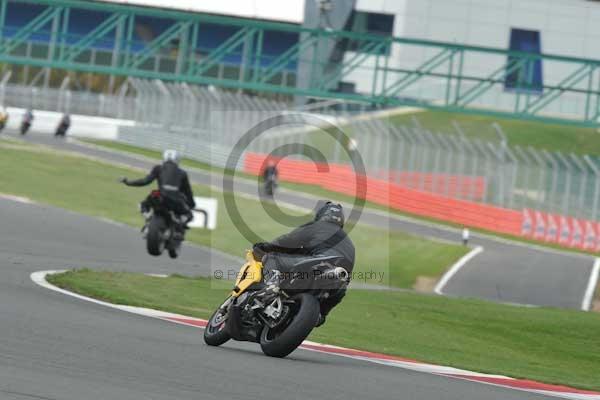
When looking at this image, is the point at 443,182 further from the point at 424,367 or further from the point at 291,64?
the point at 424,367

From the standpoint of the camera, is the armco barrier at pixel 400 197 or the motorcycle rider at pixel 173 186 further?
the armco barrier at pixel 400 197

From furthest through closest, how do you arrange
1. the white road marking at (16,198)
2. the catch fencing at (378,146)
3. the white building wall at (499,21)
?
1. the white building wall at (499,21)
2. the catch fencing at (378,146)
3. the white road marking at (16,198)

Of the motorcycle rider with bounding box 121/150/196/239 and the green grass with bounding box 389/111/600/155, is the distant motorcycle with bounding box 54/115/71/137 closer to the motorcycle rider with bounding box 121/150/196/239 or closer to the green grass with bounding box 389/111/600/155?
the green grass with bounding box 389/111/600/155

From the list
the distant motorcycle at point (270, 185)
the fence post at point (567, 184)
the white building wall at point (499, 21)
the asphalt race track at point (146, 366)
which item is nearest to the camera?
the asphalt race track at point (146, 366)

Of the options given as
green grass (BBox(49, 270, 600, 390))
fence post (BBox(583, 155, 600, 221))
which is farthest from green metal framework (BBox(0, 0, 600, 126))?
green grass (BBox(49, 270, 600, 390))

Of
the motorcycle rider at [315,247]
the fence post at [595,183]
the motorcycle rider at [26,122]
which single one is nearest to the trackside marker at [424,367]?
the motorcycle rider at [315,247]

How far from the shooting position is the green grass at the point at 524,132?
65250 millimetres

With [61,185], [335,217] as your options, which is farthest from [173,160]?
[61,185]

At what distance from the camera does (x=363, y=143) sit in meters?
47.9

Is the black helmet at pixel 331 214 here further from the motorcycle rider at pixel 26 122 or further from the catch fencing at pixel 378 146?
the motorcycle rider at pixel 26 122

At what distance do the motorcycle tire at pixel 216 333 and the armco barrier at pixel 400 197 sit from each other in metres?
33.1

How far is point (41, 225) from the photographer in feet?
78.9

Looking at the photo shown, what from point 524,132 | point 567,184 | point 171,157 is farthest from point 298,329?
point 524,132

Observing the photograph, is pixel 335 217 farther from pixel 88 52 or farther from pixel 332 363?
pixel 88 52
